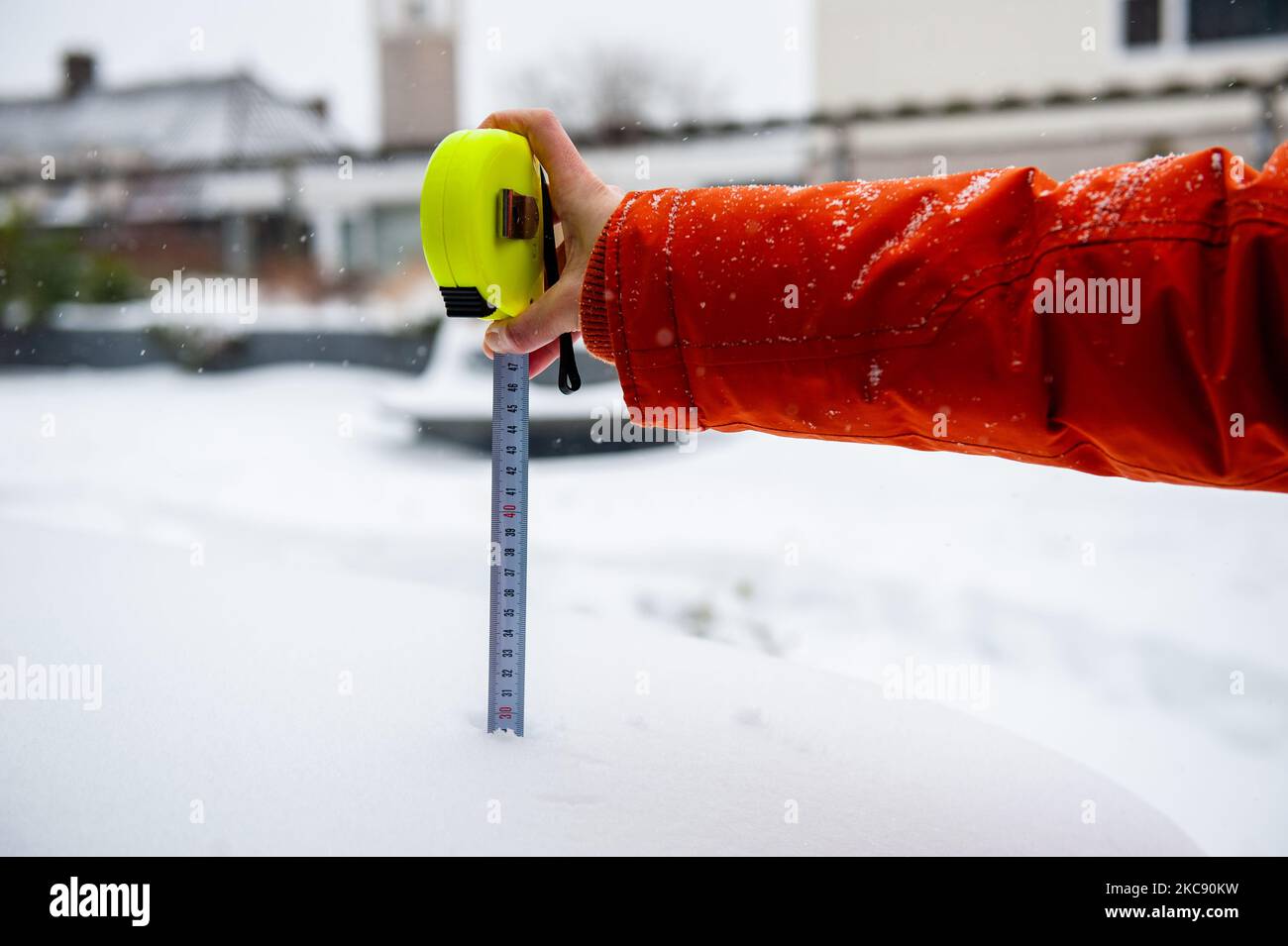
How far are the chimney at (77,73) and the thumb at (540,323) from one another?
7.23m

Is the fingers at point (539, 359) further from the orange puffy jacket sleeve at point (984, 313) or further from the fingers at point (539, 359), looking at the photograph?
→ the orange puffy jacket sleeve at point (984, 313)

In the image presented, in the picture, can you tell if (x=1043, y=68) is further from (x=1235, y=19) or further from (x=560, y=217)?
(x=560, y=217)

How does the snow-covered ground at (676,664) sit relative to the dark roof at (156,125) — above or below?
below

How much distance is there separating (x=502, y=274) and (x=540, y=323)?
50 millimetres

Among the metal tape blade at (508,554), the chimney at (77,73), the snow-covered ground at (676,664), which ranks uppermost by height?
the chimney at (77,73)

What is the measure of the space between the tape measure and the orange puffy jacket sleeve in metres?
0.10

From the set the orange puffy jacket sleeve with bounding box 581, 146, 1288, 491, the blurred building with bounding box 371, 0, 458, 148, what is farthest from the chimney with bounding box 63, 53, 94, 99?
the orange puffy jacket sleeve with bounding box 581, 146, 1288, 491

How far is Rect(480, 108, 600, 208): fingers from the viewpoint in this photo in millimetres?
774

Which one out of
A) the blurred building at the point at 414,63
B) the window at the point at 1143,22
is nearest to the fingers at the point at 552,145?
the window at the point at 1143,22

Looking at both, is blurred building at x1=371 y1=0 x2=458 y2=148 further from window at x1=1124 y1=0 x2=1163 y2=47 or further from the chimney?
window at x1=1124 y1=0 x2=1163 y2=47

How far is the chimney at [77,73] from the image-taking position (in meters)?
6.32

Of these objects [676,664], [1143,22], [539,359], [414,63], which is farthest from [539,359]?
[414,63]

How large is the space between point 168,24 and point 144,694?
Answer: 15.0 feet

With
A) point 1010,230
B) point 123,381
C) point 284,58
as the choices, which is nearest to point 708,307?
point 1010,230
